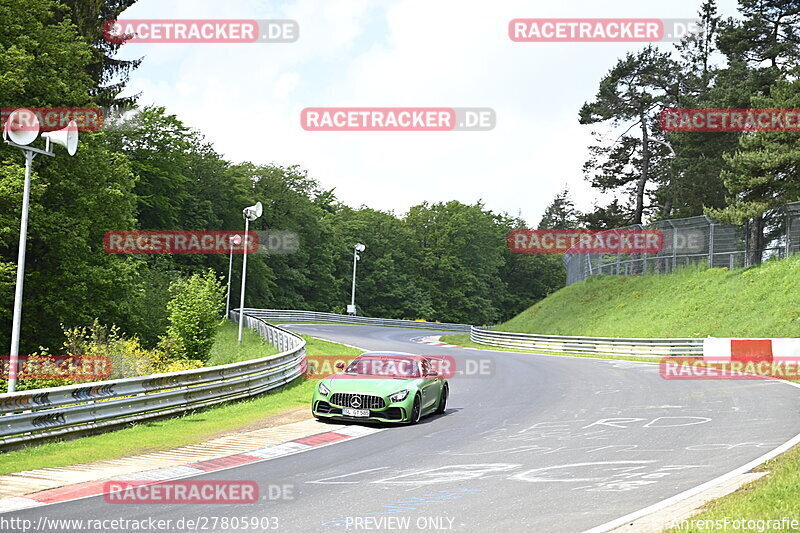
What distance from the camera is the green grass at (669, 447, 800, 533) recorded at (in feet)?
22.0

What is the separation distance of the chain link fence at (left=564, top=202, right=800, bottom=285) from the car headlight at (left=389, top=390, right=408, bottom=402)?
28.8m

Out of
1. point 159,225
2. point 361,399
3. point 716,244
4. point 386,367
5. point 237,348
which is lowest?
point 237,348

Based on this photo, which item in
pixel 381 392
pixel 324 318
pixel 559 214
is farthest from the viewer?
pixel 559 214

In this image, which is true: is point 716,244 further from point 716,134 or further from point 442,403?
point 442,403

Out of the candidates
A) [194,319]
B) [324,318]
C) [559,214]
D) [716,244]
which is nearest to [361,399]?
[194,319]

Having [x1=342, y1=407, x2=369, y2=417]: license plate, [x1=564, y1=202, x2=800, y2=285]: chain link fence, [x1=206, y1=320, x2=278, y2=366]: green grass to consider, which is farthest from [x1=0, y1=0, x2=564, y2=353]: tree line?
[x1=564, y1=202, x2=800, y2=285]: chain link fence

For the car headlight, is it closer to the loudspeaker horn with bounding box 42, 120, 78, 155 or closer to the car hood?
the car hood

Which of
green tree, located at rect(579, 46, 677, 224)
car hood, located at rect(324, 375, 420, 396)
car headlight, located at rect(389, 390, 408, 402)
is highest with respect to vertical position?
green tree, located at rect(579, 46, 677, 224)

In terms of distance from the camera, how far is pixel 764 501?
7242mm

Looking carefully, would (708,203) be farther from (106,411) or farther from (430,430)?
(106,411)

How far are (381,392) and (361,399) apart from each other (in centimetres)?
39

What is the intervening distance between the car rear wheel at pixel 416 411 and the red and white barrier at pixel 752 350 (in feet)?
53.1

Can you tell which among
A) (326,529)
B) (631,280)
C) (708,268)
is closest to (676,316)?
(708,268)

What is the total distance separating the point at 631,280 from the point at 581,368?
23423 mm
